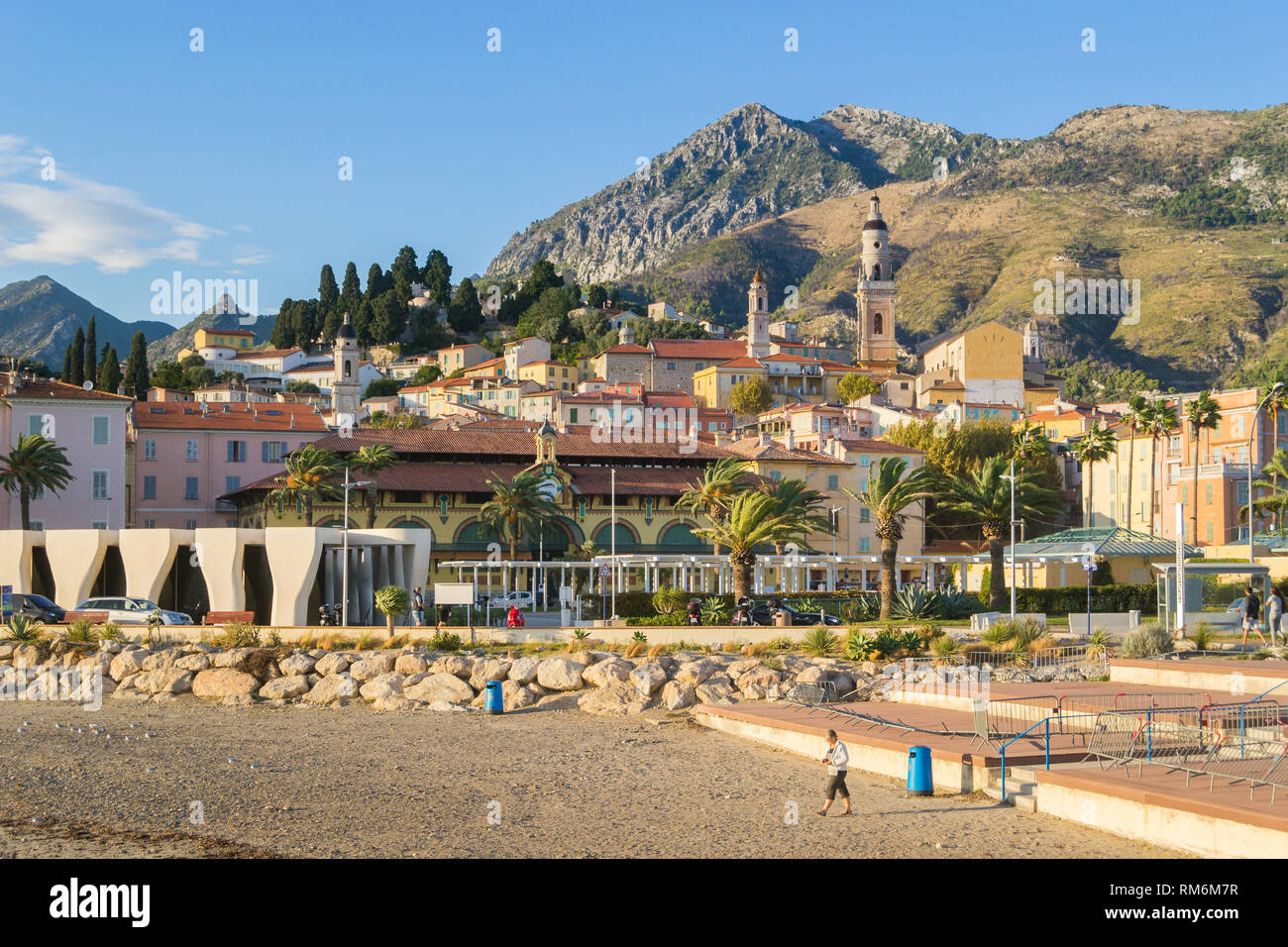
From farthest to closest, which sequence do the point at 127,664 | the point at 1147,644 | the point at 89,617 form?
the point at 89,617 → the point at 127,664 → the point at 1147,644

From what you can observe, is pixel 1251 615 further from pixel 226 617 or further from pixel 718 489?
pixel 226 617

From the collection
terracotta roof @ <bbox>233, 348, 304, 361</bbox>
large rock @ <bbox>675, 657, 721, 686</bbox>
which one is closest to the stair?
large rock @ <bbox>675, 657, 721, 686</bbox>

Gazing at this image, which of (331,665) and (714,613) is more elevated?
(714,613)

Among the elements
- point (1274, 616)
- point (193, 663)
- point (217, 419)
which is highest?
point (217, 419)

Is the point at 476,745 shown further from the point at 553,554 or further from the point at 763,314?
the point at 763,314

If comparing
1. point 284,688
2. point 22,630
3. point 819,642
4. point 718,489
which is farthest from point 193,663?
point 718,489

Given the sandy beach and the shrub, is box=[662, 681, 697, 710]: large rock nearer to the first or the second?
the sandy beach

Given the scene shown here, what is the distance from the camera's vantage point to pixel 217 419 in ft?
272

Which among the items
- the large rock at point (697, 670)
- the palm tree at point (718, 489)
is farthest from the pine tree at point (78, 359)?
the large rock at point (697, 670)

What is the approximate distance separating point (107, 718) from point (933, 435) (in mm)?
80711

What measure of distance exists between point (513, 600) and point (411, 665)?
22.0 metres

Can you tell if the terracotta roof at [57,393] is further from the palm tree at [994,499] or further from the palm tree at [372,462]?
the palm tree at [994,499]

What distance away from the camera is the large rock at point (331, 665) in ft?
111
